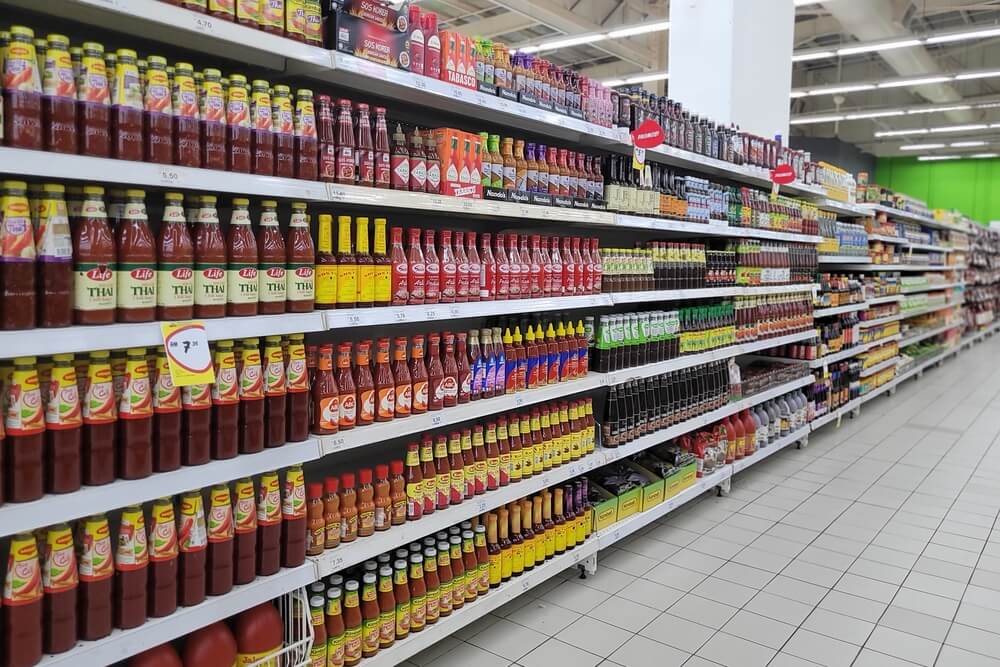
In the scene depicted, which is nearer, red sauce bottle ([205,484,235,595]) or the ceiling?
red sauce bottle ([205,484,235,595])

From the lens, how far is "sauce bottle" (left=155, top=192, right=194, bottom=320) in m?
1.83

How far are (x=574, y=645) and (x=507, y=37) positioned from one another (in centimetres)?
1176

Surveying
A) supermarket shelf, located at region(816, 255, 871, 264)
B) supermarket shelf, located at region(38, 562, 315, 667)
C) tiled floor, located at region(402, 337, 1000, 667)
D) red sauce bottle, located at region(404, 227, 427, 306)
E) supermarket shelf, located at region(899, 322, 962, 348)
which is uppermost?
supermarket shelf, located at region(816, 255, 871, 264)

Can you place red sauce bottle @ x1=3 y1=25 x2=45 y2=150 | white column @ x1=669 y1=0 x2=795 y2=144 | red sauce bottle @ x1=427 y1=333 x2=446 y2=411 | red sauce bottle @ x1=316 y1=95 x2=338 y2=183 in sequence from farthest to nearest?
white column @ x1=669 y1=0 x2=795 y2=144 < red sauce bottle @ x1=427 y1=333 x2=446 y2=411 < red sauce bottle @ x1=316 y1=95 x2=338 y2=183 < red sauce bottle @ x1=3 y1=25 x2=45 y2=150

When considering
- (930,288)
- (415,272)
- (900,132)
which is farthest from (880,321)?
(900,132)

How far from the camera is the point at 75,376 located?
5.60 feet

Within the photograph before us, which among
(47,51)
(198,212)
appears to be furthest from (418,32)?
(47,51)

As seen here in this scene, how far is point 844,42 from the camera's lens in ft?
42.0

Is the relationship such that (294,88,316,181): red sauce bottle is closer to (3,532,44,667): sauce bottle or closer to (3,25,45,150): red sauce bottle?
(3,25,45,150): red sauce bottle

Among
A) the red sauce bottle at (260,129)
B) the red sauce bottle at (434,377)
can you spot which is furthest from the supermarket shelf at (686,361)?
the red sauce bottle at (260,129)

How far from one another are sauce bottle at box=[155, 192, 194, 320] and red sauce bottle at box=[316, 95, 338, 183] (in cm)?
48

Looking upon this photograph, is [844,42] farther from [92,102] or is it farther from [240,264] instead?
[92,102]

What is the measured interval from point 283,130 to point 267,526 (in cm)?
120

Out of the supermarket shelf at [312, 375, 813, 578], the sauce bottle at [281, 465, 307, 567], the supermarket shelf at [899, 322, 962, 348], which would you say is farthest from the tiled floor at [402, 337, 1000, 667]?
the supermarket shelf at [899, 322, 962, 348]
